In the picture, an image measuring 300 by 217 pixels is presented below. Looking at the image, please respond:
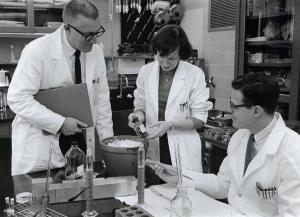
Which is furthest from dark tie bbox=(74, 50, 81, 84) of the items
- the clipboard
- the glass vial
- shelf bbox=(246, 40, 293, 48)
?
the glass vial

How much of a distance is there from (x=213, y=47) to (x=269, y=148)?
10.2 feet

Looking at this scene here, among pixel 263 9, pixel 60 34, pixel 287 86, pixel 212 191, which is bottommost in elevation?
pixel 212 191

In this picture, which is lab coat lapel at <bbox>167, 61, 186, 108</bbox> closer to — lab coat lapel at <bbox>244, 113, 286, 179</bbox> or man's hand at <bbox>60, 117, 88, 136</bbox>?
man's hand at <bbox>60, 117, 88, 136</bbox>

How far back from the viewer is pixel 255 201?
153 cm

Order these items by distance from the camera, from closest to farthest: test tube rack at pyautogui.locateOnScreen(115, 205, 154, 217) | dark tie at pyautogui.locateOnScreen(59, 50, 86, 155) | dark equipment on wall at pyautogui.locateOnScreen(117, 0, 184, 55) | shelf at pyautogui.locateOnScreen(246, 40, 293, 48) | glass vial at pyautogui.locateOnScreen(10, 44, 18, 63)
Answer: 1. test tube rack at pyautogui.locateOnScreen(115, 205, 154, 217)
2. dark tie at pyautogui.locateOnScreen(59, 50, 86, 155)
3. shelf at pyautogui.locateOnScreen(246, 40, 293, 48)
4. glass vial at pyautogui.locateOnScreen(10, 44, 18, 63)
5. dark equipment on wall at pyautogui.locateOnScreen(117, 0, 184, 55)

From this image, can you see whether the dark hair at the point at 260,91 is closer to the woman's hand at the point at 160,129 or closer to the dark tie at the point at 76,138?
the woman's hand at the point at 160,129

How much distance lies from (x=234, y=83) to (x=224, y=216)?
607 millimetres

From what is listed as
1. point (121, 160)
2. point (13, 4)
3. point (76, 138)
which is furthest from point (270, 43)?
point (13, 4)

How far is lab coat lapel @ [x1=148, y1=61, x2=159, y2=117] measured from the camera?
2.35m

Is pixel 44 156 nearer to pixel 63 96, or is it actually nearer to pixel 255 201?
pixel 63 96

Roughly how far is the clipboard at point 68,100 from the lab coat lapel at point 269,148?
90 cm

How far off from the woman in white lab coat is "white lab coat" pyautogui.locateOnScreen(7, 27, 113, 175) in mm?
416

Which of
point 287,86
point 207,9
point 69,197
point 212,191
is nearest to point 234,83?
point 212,191

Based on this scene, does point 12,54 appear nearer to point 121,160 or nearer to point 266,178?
point 121,160
